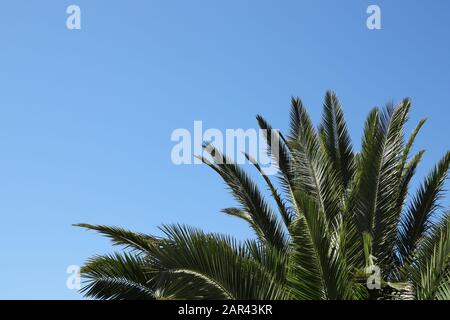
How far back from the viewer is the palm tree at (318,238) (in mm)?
8477

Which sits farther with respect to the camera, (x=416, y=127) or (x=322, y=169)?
(x=416, y=127)

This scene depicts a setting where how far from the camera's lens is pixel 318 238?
8.52 m

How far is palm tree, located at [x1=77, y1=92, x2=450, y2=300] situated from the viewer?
848cm

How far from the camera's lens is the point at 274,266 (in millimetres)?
9391

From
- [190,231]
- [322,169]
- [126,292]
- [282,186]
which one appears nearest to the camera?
[190,231]

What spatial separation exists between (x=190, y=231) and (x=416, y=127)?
235 inches

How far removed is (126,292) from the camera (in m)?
10.5

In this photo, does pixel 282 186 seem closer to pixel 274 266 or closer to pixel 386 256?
pixel 386 256
